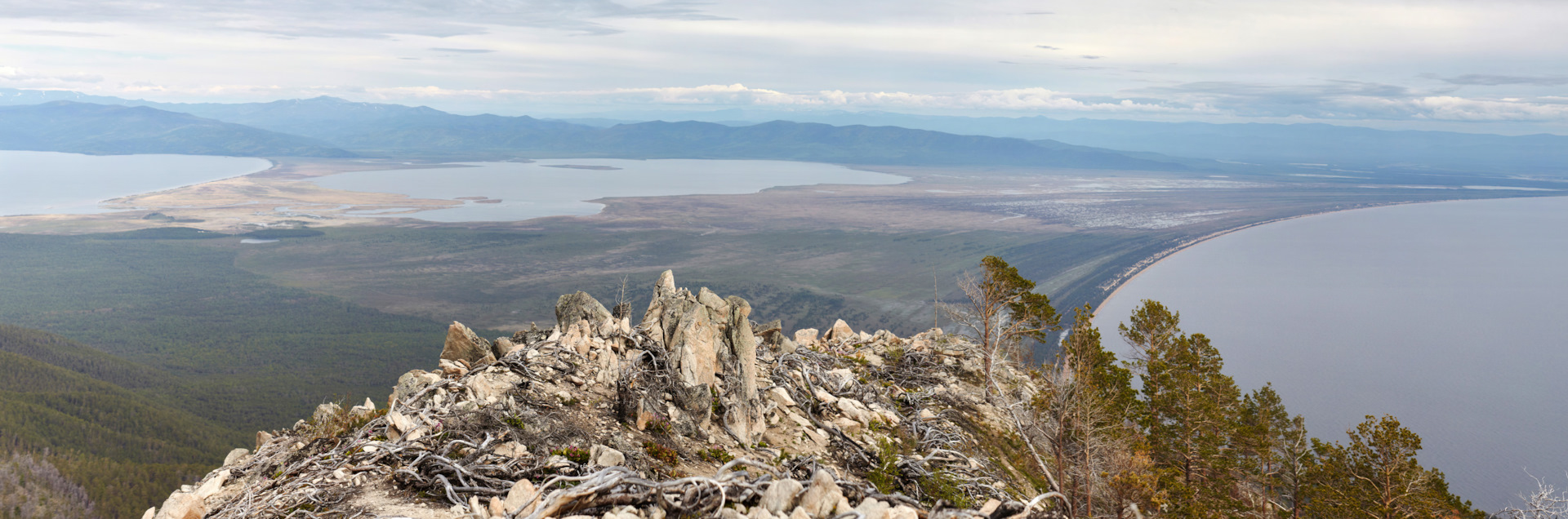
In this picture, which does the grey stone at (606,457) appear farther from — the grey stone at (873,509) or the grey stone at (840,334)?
the grey stone at (840,334)

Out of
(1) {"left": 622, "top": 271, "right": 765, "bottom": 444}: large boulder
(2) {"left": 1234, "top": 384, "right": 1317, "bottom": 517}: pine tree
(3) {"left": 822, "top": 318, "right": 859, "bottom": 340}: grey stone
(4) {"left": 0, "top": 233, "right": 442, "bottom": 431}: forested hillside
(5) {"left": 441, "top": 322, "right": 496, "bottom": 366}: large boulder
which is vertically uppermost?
(1) {"left": 622, "top": 271, "right": 765, "bottom": 444}: large boulder

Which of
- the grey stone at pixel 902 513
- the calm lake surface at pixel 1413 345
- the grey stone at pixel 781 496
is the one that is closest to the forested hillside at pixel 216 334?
the grey stone at pixel 781 496

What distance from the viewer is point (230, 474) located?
11555mm

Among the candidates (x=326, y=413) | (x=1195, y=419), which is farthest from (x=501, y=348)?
(x=1195, y=419)

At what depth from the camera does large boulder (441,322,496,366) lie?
2014 cm

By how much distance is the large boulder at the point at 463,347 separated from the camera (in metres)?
20.1

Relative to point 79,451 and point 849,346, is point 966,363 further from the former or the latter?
point 79,451

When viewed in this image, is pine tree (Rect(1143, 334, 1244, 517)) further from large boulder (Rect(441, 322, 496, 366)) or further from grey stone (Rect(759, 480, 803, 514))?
large boulder (Rect(441, 322, 496, 366))

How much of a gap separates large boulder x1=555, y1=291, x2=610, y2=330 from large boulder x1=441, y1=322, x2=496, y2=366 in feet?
6.94

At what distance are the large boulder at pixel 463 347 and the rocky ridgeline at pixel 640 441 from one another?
0.17 ft

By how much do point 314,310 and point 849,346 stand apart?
154 meters

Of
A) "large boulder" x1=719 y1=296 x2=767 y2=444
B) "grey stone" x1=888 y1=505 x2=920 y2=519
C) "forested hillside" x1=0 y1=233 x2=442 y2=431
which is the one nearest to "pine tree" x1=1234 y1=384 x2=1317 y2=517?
"large boulder" x1=719 y1=296 x2=767 y2=444

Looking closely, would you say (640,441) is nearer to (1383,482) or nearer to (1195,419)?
(1383,482)

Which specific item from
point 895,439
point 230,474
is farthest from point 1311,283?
point 230,474
